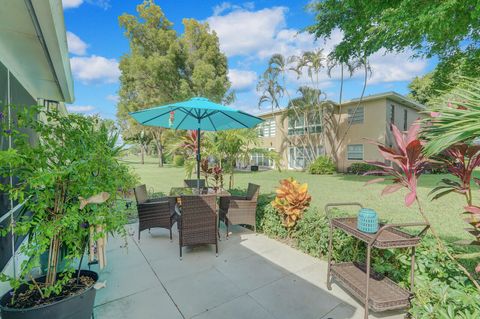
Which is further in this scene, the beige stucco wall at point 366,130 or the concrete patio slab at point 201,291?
the beige stucco wall at point 366,130

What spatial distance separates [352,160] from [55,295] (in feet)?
59.2

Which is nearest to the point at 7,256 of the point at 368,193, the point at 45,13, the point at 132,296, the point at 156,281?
the point at 132,296

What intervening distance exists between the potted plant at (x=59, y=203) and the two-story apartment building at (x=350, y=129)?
12.9m

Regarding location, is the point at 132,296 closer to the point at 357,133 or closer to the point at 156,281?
the point at 156,281

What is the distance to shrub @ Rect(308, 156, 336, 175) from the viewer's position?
16609 millimetres

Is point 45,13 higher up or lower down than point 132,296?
higher up

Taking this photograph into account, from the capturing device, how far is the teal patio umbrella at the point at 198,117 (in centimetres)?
425

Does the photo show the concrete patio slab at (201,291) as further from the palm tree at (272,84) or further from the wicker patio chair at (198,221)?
the palm tree at (272,84)

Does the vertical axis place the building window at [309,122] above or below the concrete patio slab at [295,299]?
above

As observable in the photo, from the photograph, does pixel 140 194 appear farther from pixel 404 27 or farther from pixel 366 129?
pixel 366 129

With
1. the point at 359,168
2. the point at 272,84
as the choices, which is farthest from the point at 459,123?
the point at 272,84

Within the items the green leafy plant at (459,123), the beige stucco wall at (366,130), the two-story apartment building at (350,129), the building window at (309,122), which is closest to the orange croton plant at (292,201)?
the green leafy plant at (459,123)

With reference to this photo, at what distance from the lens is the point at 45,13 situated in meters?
1.95

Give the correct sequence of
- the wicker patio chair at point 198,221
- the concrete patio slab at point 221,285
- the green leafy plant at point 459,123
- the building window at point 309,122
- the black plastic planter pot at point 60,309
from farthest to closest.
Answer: the building window at point 309,122 → the wicker patio chair at point 198,221 → the concrete patio slab at point 221,285 → the black plastic planter pot at point 60,309 → the green leafy plant at point 459,123
